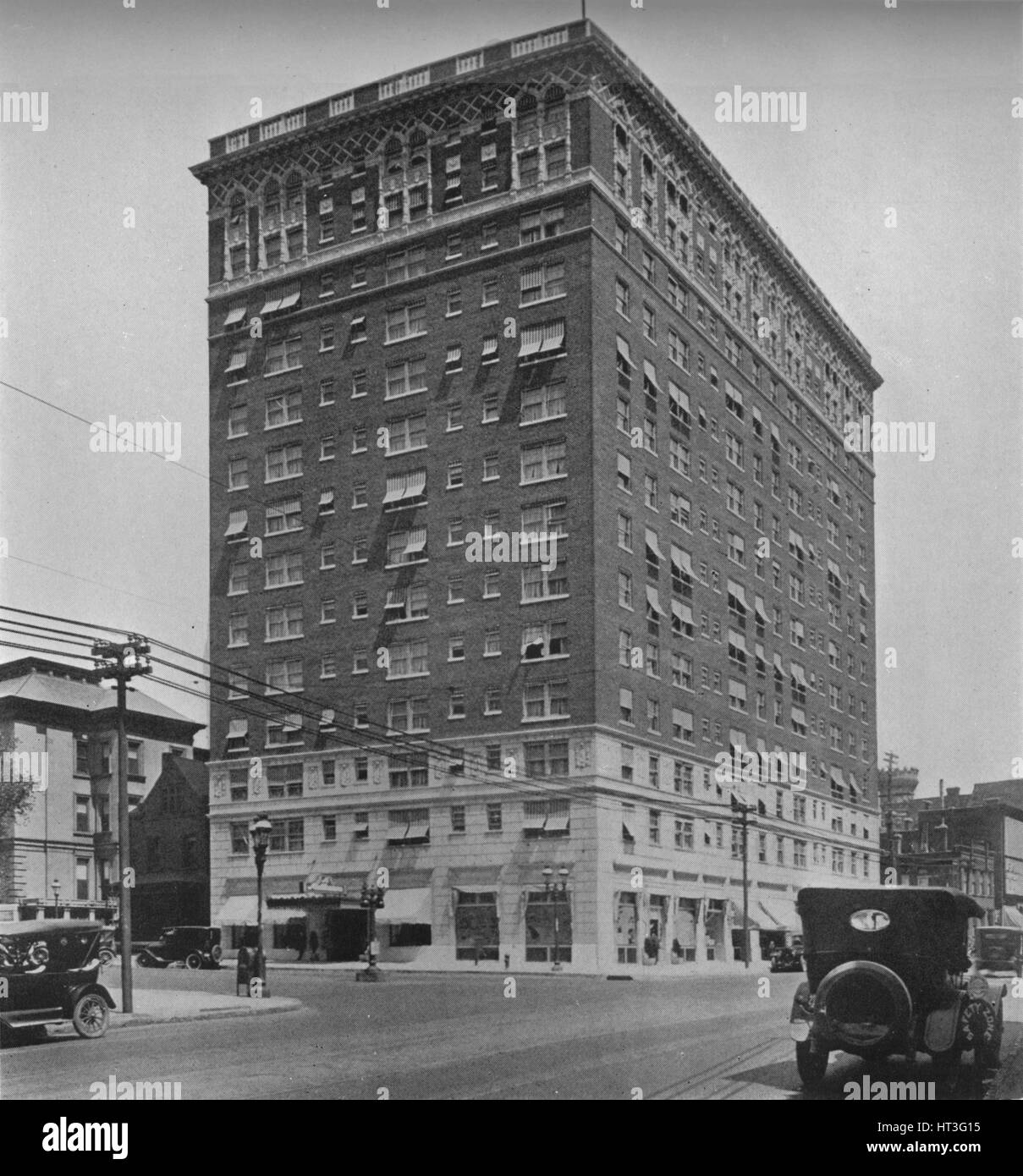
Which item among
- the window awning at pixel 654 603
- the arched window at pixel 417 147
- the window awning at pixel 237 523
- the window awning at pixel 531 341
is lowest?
the window awning at pixel 654 603

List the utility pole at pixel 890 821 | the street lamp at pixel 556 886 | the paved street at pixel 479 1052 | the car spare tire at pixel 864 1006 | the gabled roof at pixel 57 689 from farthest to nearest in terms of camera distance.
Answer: the street lamp at pixel 556 886, the utility pole at pixel 890 821, the gabled roof at pixel 57 689, the paved street at pixel 479 1052, the car spare tire at pixel 864 1006

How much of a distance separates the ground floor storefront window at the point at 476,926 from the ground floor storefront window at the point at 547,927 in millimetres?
712

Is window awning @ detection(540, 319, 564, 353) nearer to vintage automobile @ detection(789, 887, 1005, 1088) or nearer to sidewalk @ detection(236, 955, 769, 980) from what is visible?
sidewalk @ detection(236, 955, 769, 980)

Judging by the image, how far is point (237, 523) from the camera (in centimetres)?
2436

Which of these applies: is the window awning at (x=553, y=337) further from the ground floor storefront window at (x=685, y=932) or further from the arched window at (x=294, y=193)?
the ground floor storefront window at (x=685, y=932)

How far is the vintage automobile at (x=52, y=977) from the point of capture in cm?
1733

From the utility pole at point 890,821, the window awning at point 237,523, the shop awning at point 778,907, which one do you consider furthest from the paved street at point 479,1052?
the window awning at point 237,523

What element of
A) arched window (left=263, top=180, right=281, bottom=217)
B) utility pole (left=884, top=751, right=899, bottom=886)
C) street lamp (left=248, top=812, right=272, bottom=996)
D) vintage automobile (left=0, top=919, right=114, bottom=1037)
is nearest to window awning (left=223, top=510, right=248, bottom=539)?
street lamp (left=248, top=812, right=272, bottom=996)

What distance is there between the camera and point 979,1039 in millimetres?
14406

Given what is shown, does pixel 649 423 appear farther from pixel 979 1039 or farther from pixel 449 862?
pixel 979 1039

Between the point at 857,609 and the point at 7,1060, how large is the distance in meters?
16.0

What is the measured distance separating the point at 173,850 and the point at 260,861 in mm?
2524
